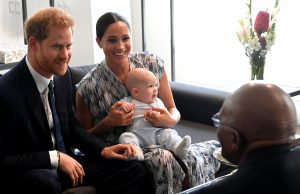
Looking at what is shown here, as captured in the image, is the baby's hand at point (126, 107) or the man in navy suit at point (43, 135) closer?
the man in navy suit at point (43, 135)

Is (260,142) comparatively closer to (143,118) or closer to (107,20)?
(143,118)

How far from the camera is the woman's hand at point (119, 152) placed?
224cm

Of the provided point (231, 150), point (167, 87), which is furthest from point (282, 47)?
point (231, 150)

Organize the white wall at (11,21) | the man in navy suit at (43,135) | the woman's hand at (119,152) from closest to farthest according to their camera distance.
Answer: the man in navy suit at (43,135), the woman's hand at (119,152), the white wall at (11,21)

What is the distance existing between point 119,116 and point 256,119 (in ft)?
4.32

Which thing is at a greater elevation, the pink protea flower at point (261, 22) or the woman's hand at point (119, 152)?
the pink protea flower at point (261, 22)

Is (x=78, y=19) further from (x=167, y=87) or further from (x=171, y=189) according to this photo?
(x=171, y=189)

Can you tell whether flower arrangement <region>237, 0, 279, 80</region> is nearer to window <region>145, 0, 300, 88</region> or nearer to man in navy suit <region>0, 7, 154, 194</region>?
window <region>145, 0, 300, 88</region>

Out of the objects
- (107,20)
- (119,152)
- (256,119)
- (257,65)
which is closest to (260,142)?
(256,119)

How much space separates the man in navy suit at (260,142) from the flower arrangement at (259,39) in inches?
80.6

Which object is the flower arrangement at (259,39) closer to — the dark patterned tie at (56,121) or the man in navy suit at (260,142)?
the dark patterned tie at (56,121)

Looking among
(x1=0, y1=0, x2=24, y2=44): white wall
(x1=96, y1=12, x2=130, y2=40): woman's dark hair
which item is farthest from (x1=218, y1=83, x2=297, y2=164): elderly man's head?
(x1=0, y1=0, x2=24, y2=44): white wall

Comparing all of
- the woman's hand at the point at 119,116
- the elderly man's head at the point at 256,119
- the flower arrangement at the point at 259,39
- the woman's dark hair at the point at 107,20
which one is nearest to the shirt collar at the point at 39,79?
the woman's hand at the point at 119,116

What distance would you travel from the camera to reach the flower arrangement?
3174 millimetres
